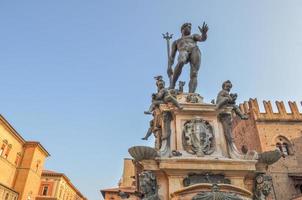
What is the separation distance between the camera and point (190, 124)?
19.0ft

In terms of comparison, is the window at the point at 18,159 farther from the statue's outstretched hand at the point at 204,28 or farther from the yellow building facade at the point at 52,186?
the statue's outstretched hand at the point at 204,28

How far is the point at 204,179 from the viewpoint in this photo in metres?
5.12

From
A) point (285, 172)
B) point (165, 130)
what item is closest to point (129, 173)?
point (285, 172)

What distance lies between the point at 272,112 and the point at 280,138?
413cm

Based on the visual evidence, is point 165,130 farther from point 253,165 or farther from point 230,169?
point 253,165

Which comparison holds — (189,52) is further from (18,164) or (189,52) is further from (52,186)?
(52,186)

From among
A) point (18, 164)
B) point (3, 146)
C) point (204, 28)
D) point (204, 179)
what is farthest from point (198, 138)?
point (18, 164)

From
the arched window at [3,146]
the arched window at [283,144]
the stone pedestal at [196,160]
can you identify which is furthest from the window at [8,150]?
the arched window at [283,144]

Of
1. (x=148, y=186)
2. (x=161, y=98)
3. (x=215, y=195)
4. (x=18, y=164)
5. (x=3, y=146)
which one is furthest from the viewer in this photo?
(x=18, y=164)

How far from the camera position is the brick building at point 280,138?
111ft

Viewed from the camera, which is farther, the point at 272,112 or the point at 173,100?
the point at 272,112

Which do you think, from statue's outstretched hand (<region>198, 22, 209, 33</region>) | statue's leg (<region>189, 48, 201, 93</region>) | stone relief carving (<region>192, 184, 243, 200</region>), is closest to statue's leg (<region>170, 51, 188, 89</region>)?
statue's leg (<region>189, 48, 201, 93</region>)

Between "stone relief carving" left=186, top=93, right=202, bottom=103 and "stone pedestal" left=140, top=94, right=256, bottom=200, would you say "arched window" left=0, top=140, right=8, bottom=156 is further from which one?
"stone relief carving" left=186, top=93, right=202, bottom=103

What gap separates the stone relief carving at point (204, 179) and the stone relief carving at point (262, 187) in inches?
23.3
